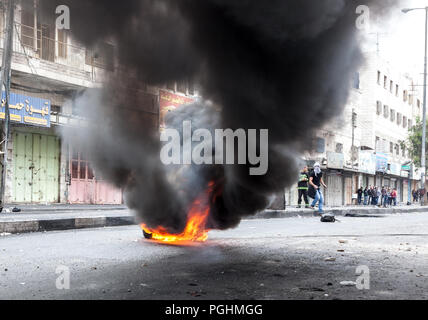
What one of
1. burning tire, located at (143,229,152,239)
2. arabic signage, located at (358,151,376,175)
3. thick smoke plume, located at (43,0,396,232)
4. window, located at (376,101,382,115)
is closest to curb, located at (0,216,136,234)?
burning tire, located at (143,229,152,239)

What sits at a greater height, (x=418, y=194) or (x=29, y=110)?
(x=29, y=110)

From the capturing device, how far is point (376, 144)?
4209 centimetres

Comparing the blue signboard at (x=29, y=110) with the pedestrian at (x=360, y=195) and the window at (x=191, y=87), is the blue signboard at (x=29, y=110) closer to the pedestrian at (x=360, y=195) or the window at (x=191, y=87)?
the window at (x=191, y=87)

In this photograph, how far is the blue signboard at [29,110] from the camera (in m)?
17.2

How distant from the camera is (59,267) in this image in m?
4.96

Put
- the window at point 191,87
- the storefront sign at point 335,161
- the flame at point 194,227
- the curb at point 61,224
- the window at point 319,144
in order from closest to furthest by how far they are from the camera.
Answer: the window at point 191,87, the window at point 319,144, the flame at point 194,227, the curb at point 61,224, the storefront sign at point 335,161

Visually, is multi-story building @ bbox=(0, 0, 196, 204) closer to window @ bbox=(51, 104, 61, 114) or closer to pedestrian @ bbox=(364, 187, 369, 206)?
window @ bbox=(51, 104, 61, 114)

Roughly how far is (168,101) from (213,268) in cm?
206

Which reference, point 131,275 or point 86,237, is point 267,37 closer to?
point 131,275

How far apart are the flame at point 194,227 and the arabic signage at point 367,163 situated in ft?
108

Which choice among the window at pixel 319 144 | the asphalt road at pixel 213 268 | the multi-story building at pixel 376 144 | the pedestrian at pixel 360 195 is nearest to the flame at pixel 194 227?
the asphalt road at pixel 213 268

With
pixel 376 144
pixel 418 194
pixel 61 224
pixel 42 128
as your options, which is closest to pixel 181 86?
pixel 61 224

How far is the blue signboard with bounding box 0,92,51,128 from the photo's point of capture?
679 inches

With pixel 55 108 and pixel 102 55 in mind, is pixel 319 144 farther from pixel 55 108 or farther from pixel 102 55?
pixel 55 108
